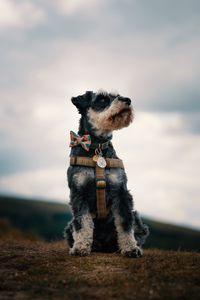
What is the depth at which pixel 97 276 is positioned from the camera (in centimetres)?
585

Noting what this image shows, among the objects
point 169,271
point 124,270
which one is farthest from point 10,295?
point 169,271

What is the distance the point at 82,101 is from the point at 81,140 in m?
0.81

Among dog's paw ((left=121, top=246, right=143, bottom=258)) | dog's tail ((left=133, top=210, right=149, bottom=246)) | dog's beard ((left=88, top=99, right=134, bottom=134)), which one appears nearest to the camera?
dog's paw ((left=121, top=246, right=143, bottom=258))

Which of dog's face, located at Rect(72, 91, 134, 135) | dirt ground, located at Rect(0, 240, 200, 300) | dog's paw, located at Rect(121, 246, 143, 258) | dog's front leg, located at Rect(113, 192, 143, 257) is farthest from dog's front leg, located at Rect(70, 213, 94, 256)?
dog's face, located at Rect(72, 91, 134, 135)

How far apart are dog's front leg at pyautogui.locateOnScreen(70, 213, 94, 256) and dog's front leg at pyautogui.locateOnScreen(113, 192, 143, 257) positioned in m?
0.51

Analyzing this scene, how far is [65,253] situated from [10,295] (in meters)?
2.97

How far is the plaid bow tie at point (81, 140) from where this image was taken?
25.5ft

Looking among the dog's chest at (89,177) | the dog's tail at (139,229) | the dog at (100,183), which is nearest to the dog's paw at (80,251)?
the dog at (100,183)

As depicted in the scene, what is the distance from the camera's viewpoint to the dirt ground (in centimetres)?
491

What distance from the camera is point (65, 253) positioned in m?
7.94

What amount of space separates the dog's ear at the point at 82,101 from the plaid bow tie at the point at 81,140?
0.53 m

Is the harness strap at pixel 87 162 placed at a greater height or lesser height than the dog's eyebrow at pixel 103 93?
lesser

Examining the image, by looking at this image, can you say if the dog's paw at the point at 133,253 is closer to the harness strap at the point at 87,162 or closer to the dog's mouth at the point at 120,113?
the harness strap at the point at 87,162

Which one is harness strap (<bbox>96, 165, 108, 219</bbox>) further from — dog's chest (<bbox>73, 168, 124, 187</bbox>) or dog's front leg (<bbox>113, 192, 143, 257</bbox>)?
dog's front leg (<bbox>113, 192, 143, 257</bbox>)
